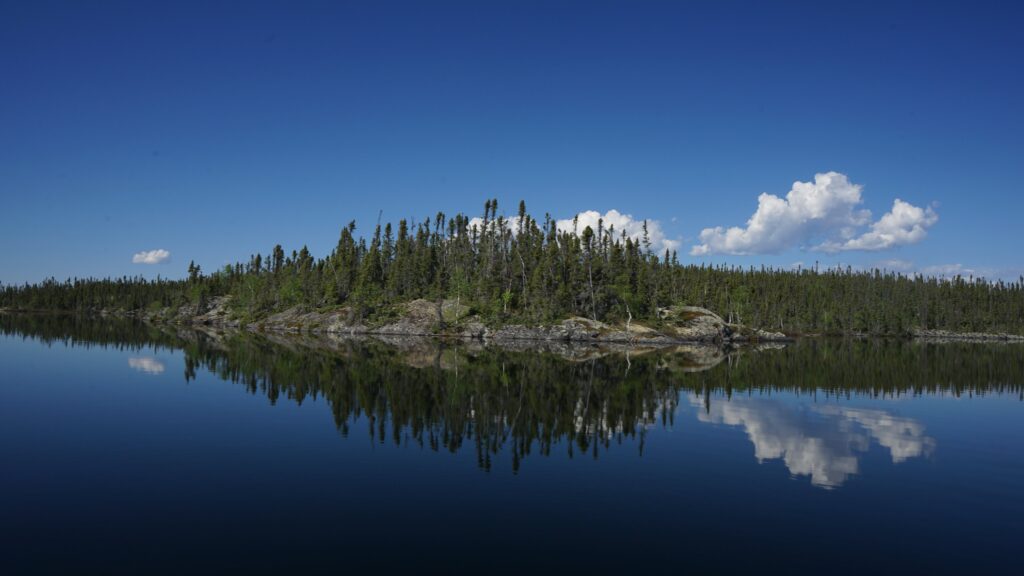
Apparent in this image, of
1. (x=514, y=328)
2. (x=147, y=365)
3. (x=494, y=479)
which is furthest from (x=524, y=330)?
(x=494, y=479)

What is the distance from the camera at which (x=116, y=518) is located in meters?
17.9

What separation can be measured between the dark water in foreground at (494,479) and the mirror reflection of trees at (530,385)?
0.44 meters

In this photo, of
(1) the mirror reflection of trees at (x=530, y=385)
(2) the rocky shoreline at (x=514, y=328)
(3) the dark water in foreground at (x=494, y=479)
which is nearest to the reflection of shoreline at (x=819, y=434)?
(3) the dark water in foreground at (x=494, y=479)

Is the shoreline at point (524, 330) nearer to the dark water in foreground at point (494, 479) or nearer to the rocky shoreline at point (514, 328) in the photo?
the rocky shoreline at point (514, 328)

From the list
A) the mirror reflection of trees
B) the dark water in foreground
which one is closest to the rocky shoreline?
the mirror reflection of trees

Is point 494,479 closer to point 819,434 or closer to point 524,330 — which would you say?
point 819,434

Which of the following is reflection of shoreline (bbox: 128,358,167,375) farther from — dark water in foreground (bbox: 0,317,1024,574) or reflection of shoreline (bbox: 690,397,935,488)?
reflection of shoreline (bbox: 690,397,935,488)

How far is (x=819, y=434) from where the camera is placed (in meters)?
34.2

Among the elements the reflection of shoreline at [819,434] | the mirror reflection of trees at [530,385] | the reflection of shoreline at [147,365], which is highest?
the reflection of shoreline at [147,365]

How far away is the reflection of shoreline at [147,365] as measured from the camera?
192ft

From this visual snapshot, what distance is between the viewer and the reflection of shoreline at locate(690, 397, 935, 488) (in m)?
27.6

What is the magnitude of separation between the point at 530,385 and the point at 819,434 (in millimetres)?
24142

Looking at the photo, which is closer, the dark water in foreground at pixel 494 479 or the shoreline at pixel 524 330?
the dark water in foreground at pixel 494 479

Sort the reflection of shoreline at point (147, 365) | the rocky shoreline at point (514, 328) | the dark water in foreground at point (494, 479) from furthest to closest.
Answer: the rocky shoreline at point (514, 328), the reflection of shoreline at point (147, 365), the dark water in foreground at point (494, 479)
